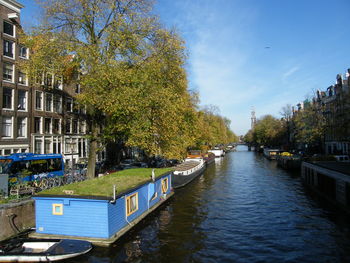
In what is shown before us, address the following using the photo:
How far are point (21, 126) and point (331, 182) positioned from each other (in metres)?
31.9

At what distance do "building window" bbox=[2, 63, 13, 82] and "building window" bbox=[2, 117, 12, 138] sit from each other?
411cm

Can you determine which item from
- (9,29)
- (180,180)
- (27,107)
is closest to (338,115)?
(180,180)

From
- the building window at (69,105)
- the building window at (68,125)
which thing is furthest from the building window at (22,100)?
the building window at (69,105)

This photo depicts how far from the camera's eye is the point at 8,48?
30188mm

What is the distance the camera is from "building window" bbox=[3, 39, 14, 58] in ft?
97.9

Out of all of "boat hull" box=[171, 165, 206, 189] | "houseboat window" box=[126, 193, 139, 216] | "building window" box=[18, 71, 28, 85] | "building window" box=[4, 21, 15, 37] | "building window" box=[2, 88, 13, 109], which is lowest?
"boat hull" box=[171, 165, 206, 189]

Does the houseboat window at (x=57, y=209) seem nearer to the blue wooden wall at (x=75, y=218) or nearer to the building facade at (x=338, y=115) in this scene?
the blue wooden wall at (x=75, y=218)

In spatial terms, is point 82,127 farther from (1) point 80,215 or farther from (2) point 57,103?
(1) point 80,215

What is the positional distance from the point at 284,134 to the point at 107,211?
9267 cm

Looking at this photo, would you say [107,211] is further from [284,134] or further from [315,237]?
[284,134]

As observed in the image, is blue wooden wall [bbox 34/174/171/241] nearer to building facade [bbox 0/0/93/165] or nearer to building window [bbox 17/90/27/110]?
building facade [bbox 0/0/93/165]

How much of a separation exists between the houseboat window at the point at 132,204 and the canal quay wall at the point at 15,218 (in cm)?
542

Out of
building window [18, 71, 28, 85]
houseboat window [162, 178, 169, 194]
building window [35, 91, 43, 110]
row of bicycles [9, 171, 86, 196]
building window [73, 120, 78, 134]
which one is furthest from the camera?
building window [73, 120, 78, 134]

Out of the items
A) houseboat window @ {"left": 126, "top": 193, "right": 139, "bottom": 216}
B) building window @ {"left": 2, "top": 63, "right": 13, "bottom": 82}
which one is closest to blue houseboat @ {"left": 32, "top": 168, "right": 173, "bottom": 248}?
houseboat window @ {"left": 126, "top": 193, "right": 139, "bottom": 216}
